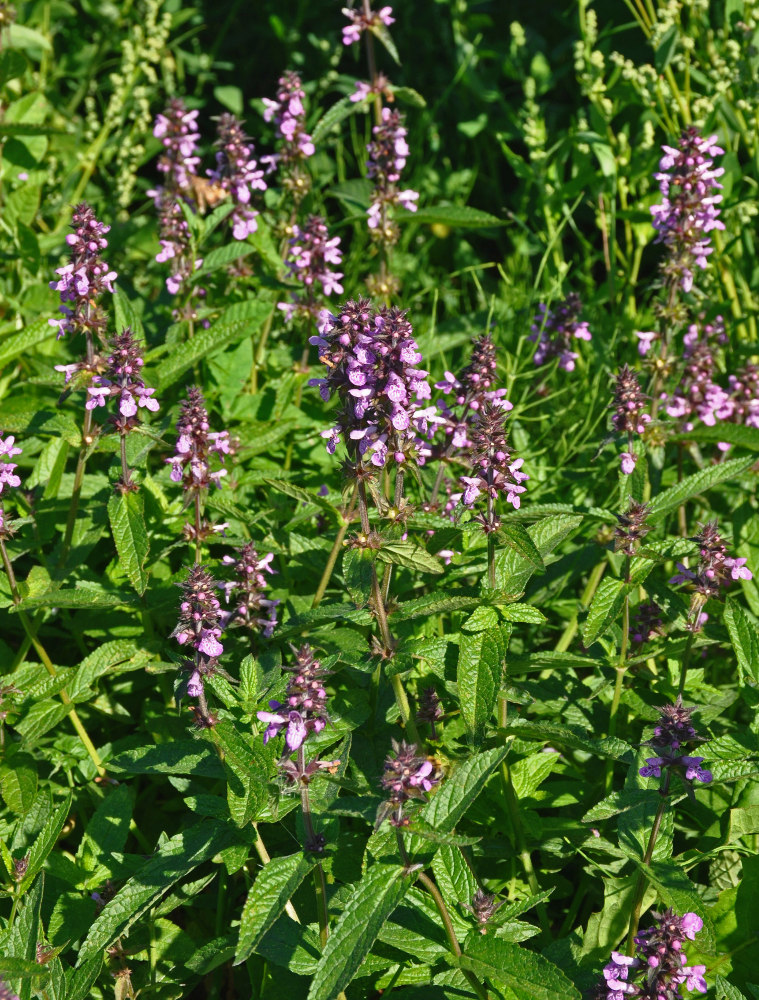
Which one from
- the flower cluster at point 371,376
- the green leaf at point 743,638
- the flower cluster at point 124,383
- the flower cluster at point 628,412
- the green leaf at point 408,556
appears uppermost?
the flower cluster at point 371,376

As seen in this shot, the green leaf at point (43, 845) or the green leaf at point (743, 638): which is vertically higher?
the green leaf at point (743, 638)

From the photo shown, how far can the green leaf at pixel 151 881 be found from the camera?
2727mm

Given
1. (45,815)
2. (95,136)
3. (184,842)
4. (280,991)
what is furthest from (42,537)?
(95,136)

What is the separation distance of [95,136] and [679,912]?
6.04 metres

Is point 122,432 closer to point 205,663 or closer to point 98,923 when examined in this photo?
point 205,663

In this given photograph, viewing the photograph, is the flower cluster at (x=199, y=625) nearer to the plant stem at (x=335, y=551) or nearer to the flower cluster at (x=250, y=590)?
the flower cluster at (x=250, y=590)

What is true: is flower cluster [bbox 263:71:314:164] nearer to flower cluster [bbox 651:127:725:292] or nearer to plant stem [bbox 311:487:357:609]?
flower cluster [bbox 651:127:725:292]

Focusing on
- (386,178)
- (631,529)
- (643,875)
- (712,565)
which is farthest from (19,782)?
(386,178)

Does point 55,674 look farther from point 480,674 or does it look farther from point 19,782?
point 480,674

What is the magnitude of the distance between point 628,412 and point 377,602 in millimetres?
1253

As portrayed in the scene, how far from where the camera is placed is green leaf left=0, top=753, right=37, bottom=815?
3139 mm

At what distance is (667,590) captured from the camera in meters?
3.37

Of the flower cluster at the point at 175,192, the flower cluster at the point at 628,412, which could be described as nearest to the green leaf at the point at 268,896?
the flower cluster at the point at 628,412

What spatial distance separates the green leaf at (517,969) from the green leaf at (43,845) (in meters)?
1.16
